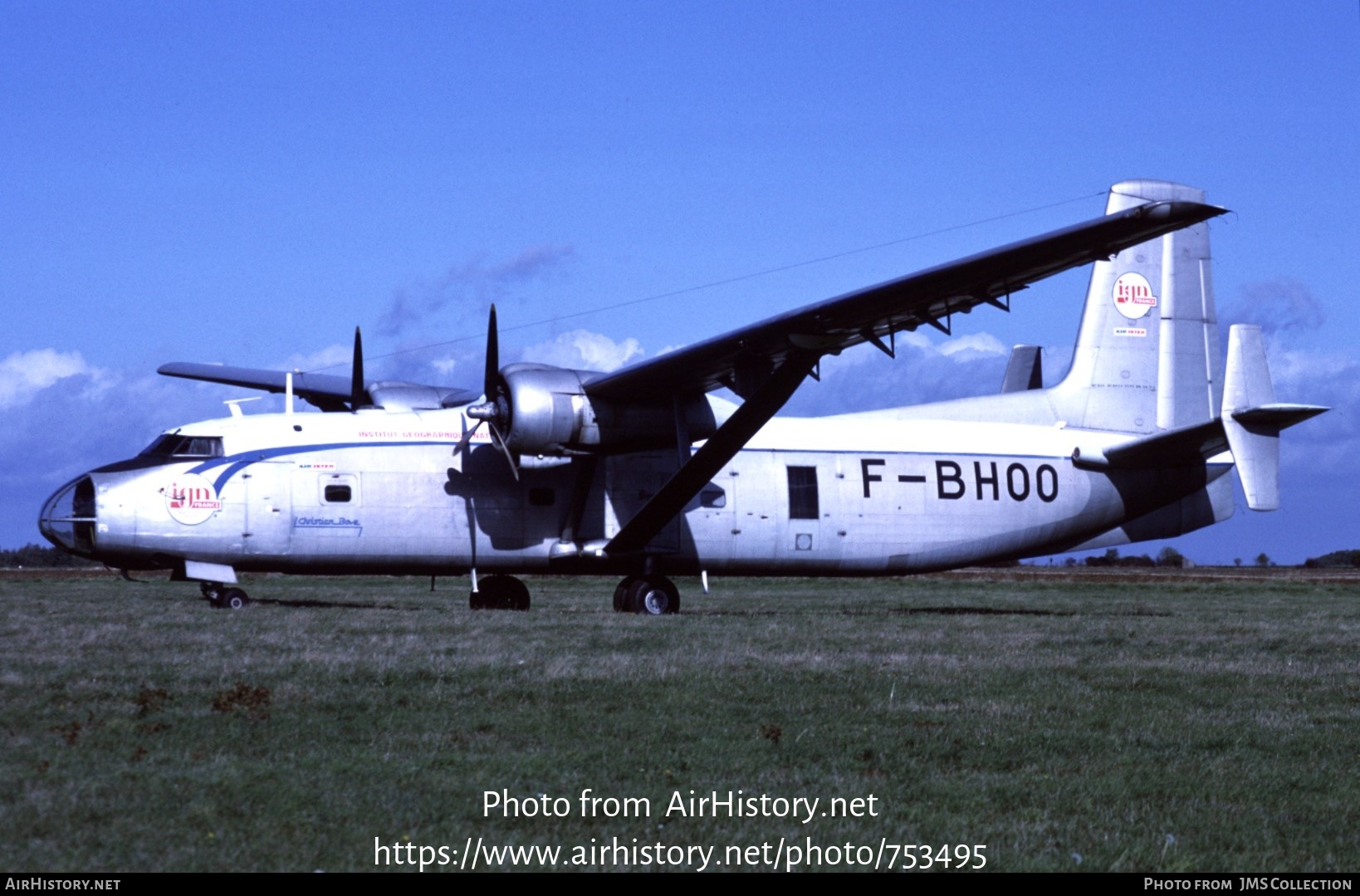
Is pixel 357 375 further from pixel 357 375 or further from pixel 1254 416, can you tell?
pixel 1254 416

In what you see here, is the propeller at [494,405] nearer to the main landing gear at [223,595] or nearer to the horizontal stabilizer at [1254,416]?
the main landing gear at [223,595]

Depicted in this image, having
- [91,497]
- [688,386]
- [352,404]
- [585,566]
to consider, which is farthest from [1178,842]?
[352,404]

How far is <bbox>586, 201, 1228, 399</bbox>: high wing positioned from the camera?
17281 mm

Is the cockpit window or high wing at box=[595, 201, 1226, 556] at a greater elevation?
high wing at box=[595, 201, 1226, 556]

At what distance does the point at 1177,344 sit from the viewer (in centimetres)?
2767

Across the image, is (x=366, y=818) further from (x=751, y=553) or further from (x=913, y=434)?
(x=913, y=434)

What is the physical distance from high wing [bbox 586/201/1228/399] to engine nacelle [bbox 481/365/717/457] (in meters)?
0.30

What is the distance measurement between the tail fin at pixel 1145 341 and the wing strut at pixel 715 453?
861cm

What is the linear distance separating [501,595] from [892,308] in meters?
9.11

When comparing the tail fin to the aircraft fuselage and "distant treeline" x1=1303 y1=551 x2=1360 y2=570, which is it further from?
"distant treeline" x1=1303 y1=551 x2=1360 y2=570

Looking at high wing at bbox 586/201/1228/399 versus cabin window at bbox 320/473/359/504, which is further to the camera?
cabin window at bbox 320/473/359/504

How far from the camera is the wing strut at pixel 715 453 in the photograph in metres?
20.8

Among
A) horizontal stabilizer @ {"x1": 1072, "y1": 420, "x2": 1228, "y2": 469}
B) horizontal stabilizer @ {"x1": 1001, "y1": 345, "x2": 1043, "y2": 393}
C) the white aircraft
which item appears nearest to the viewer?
the white aircraft

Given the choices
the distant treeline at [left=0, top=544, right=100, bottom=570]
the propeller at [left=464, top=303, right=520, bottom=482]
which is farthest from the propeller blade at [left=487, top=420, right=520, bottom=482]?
the distant treeline at [left=0, top=544, right=100, bottom=570]
